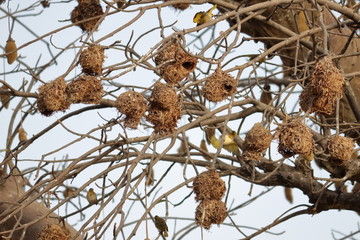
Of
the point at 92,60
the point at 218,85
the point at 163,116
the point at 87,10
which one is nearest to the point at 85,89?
the point at 92,60

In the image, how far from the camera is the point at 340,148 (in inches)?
85.7

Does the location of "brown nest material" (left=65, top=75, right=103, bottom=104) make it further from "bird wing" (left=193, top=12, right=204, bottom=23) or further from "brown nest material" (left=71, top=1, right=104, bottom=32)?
"brown nest material" (left=71, top=1, right=104, bottom=32)

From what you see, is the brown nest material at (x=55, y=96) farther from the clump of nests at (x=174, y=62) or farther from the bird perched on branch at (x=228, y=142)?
the bird perched on branch at (x=228, y=142)

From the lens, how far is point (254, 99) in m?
3.02

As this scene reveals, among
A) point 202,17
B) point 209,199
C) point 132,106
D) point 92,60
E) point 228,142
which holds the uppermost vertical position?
point 202,17

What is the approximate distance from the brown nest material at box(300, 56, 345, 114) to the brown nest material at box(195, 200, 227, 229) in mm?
395

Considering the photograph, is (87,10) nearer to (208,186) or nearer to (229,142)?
(229,142)

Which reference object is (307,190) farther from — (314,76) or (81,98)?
(81,98)

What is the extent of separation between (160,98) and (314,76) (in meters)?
0.47

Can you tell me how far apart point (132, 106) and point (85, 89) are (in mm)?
146

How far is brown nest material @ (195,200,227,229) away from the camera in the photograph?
7.17 ft

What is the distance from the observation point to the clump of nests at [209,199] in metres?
2.19

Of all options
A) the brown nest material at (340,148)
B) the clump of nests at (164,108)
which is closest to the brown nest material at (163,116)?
the clump of nests at (164,108)

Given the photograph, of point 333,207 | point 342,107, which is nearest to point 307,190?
point 333,207
